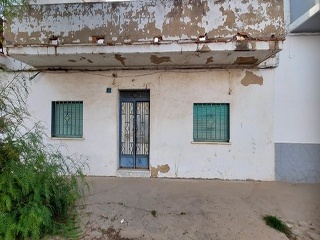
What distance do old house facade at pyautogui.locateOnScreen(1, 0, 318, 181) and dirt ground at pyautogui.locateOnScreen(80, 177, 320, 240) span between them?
78 centimetres

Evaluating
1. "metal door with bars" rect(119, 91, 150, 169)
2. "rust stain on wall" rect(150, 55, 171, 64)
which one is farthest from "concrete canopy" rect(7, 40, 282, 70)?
"metal door with bars" rect(119, 91, 150, 169)

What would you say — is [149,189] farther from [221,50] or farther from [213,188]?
[221,50]

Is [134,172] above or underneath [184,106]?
underneath

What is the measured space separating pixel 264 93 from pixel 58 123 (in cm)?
602

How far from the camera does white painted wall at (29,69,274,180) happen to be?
6.28 metres

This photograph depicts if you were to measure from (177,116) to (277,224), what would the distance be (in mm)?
3493

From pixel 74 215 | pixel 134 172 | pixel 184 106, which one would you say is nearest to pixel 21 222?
pixel 74 215

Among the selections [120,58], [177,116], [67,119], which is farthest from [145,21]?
[67,119]

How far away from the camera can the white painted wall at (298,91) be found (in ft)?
20.0

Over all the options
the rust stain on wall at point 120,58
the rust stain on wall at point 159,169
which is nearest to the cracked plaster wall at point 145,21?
the rust stain on wall at point 120,58

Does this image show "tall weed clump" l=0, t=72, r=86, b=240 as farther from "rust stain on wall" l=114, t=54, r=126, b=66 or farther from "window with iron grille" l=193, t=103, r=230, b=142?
"window with iron grille" l=193, t=103, r=230, b=142

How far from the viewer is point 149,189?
553 cm

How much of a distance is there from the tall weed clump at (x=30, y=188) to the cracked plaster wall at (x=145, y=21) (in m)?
2.68

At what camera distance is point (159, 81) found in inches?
260
